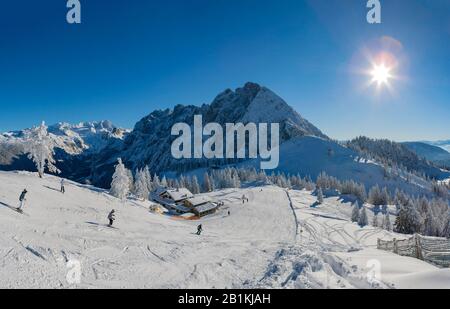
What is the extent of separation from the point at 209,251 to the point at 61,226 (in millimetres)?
13866

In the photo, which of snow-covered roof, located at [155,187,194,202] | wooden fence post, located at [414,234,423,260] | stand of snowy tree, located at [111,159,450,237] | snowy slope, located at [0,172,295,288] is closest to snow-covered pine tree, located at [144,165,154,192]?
stand of snowy tree, located at [111,159,450,237]

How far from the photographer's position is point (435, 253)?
2339 centimetres

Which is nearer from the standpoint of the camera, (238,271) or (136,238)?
(238,271)

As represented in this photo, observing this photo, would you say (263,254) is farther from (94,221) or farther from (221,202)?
(221,202)

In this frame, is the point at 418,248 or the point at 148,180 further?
the point at 148,180

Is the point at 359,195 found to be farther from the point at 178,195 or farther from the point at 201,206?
the point at 178,195

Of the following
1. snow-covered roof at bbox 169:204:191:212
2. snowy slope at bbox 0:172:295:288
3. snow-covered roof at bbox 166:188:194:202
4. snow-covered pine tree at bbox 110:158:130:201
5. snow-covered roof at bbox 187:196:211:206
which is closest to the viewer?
snowy slope at bbox 0:172:295:288

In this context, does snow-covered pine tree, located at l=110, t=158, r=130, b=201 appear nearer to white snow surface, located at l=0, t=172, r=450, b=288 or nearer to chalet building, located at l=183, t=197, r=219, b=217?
white snow surface, located at l=0, t=172, r=450, b=288

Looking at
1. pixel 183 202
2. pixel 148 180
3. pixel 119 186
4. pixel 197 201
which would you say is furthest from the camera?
pixel 148 180

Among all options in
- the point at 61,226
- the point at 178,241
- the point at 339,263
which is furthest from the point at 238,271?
the point at 61,226

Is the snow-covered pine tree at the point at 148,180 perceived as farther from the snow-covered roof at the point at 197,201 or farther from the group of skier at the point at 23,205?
the group of skier at the point at 23,205

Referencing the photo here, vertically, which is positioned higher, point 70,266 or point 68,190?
point 68,190

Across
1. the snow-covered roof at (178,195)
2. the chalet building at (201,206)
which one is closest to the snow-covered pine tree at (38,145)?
the chalet building at (201,206)

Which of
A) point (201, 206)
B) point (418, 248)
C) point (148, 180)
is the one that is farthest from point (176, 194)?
point (418, 248)
